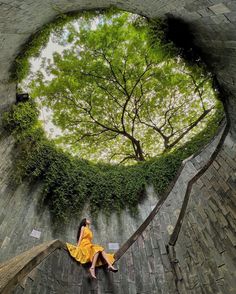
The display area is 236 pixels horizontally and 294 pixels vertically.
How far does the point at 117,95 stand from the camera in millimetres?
10266

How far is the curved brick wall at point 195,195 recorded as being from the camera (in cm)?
314

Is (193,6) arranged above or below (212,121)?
below

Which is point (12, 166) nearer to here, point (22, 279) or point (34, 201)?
point (34, 201)

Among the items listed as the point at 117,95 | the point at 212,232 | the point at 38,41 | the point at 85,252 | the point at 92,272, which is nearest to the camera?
the point at 212,232

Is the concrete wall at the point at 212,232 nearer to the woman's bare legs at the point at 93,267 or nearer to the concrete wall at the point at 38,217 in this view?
the concrete wall at the point at 38,217

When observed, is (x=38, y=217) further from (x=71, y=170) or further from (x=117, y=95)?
(x=117, y=95)

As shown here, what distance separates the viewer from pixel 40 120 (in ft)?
24.6

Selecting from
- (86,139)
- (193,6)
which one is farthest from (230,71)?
(86,139)

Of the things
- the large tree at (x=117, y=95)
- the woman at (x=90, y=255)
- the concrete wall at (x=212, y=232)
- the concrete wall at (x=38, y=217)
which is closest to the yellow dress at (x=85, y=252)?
the woman at (x=90, y=255)

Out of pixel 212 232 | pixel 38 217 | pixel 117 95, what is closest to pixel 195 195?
pixel 212 232

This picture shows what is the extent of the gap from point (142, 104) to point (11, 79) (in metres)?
6.36

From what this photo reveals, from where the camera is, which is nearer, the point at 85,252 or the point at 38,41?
the point at 85,252

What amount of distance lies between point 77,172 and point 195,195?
5050 millimetres

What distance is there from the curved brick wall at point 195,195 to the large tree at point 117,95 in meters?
3.41
